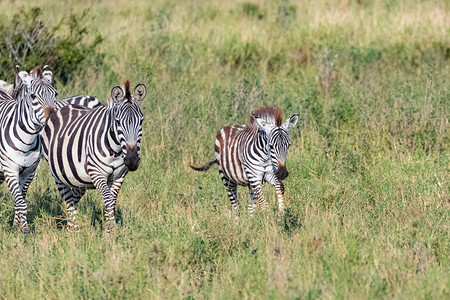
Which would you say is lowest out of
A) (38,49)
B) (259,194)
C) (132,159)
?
(259,194)

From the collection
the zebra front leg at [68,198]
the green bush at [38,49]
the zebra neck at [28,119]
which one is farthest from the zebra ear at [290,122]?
the green bush at [38,49]

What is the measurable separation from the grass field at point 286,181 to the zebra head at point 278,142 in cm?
46

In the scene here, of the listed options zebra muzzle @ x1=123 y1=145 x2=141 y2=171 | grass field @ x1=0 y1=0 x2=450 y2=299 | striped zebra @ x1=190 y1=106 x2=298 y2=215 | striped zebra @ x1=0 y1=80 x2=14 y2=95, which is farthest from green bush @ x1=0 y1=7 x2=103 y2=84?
zebra muzzle @ x1=123 y1=145 x2=141 y2=171

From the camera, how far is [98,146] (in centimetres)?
649

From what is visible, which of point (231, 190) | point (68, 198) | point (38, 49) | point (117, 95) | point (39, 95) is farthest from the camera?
point (38, 49)

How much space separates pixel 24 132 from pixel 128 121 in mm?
1418

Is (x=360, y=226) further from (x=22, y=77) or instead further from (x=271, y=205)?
(x=22, y=77)

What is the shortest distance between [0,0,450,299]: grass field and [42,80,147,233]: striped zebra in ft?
1.18

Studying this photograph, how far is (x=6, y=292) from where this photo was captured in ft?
17.1

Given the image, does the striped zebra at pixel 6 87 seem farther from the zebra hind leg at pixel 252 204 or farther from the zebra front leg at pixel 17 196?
the zebra hind leg at pixel 252 204

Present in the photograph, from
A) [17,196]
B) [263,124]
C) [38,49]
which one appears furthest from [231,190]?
[38,49]

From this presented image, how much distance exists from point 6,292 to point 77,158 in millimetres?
1829

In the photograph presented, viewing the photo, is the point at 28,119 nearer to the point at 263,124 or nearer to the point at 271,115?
the point at 263,124

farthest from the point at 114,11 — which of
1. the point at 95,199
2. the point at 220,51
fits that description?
the point at 95,199
